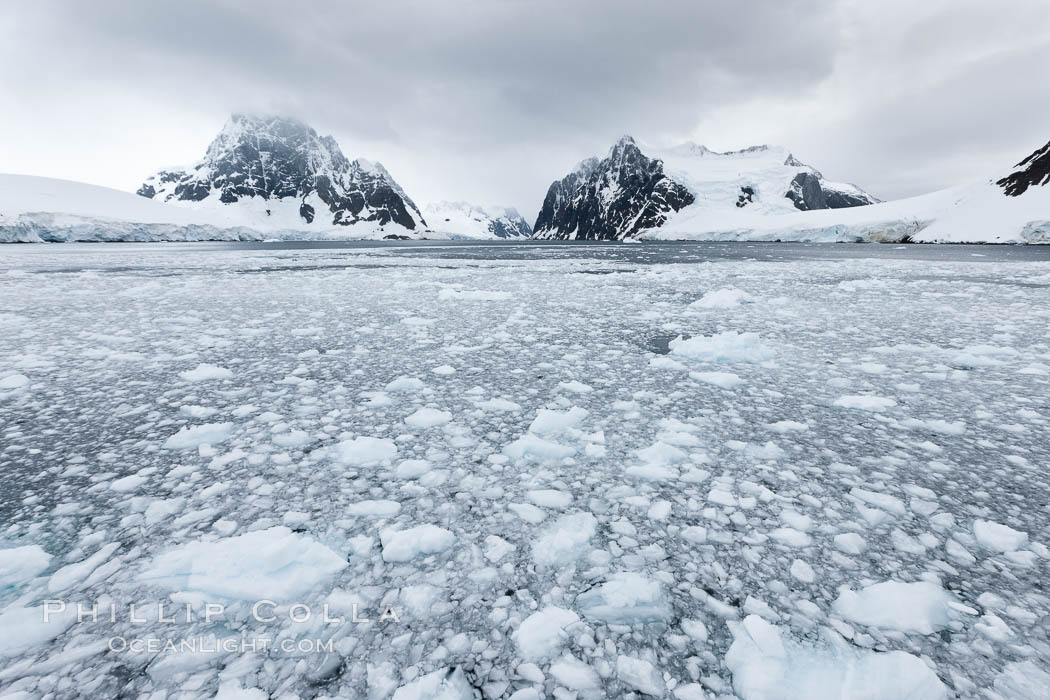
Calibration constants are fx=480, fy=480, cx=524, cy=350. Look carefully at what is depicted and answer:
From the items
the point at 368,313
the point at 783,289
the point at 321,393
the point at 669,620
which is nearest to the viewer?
the point at 669,620

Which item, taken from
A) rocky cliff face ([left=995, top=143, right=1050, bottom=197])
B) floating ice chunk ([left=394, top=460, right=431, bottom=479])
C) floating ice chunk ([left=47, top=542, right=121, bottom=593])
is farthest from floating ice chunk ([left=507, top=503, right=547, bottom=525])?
rocky cliff face ([left=995, top=143, right=1050, bottom=197])

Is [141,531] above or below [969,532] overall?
below

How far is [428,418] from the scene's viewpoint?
3.66m

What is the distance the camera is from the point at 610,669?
1544mm

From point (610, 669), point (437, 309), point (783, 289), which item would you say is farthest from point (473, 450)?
point (783, 289)

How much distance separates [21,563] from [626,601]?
2.50m

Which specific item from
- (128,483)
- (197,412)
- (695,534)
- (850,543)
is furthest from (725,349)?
(128,483)

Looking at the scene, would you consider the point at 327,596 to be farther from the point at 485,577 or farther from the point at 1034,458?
the point at 1034,458

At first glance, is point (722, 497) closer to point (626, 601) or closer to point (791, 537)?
point (791, 537)

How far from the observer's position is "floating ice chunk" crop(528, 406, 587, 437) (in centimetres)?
346

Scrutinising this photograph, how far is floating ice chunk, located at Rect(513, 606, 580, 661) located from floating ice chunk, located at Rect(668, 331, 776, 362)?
13.4 feet

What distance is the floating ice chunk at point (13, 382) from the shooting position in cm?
420

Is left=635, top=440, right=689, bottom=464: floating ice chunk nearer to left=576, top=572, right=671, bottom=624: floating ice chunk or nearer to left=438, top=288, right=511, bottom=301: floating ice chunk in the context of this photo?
left=576, top=572, right=671, bottom=624: floating ice chunk

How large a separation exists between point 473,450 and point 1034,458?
3.48m
